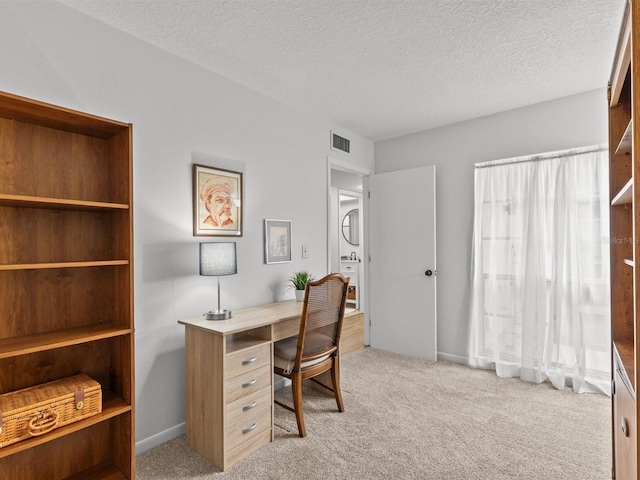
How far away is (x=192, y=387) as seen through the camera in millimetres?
2242

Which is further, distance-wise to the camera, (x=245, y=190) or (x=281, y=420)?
(x=245, y=190)

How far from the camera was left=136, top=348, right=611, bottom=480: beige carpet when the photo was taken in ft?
6.53

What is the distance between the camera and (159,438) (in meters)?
2.28

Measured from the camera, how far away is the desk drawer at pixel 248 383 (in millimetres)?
2072

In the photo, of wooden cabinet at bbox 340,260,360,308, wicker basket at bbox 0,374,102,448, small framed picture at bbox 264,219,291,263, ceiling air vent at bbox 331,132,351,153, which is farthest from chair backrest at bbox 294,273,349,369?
wooden cabinet at bbox 340,260,360,308

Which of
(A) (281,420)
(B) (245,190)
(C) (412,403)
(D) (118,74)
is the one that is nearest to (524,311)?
(C) (412,403)

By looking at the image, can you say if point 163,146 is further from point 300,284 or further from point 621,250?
point 621,250

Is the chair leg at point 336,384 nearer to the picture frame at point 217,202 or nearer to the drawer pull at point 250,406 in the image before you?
the drawer pull at point 250,406

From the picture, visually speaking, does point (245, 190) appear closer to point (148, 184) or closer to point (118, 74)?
point (148, 184)

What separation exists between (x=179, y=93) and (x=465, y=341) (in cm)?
351

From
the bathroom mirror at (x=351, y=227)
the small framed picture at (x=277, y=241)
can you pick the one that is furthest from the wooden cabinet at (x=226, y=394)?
the bathroom mirror at (x=351, y=227)

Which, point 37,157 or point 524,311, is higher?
point 37,157

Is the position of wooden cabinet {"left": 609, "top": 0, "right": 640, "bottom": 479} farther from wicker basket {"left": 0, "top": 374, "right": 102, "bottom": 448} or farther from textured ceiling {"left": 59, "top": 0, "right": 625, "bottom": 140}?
wicker basket {"left": 0, "top": 374, "right": 102, "bottom": 448}

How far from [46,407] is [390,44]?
2.69 meters
